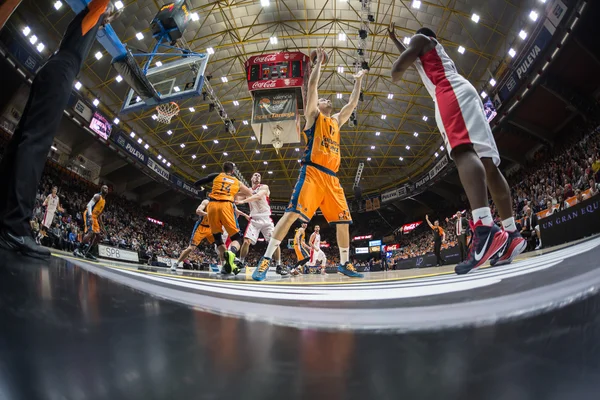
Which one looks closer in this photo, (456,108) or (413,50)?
(456,108)

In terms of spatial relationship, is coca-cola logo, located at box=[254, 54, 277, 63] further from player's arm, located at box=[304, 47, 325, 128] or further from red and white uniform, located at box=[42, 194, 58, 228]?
player's arm, located at box=[304, 47, 325, 128]

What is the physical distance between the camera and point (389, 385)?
1.16 ft

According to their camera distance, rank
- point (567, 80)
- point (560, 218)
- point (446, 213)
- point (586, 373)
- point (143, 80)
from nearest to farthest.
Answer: point (586, 373), point (560, 218), point (143, 80), point (567, 80), point (446, 213)

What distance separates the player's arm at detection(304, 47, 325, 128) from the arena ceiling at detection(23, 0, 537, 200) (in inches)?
438

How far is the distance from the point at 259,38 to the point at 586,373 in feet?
55.2

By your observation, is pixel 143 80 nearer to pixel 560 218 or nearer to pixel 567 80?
pixel 560 218

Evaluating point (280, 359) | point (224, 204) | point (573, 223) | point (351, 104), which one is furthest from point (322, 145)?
point (573, 223)

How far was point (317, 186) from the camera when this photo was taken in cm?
335

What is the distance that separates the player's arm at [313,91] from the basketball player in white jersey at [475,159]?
1082 mm

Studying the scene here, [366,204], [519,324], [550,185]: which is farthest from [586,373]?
[366,204]

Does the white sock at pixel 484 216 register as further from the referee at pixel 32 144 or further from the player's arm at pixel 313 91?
the referee at pixel 32 144

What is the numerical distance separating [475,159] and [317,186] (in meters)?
1.73

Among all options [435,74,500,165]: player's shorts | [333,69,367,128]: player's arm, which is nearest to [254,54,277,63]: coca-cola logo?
[333,69,367,128]: player's arm

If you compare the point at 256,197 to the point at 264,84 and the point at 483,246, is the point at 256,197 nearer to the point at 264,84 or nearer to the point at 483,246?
the point at 483,246
